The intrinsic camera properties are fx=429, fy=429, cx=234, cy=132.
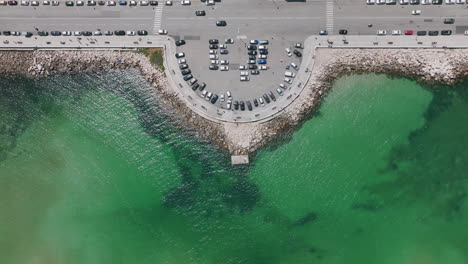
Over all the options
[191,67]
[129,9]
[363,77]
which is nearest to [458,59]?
[363,77]

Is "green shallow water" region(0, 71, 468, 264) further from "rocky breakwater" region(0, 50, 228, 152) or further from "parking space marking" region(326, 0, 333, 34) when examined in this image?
"parking space marking" region(326, 0, 333, 34)

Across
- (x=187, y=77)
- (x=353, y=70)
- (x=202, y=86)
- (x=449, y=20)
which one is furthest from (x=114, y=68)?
(x=449, y=20)

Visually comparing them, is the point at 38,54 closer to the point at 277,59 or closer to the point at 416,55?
the point at 277,59

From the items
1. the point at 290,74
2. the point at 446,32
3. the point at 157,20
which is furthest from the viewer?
the point at 157,20

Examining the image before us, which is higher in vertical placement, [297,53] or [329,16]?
[329,16]

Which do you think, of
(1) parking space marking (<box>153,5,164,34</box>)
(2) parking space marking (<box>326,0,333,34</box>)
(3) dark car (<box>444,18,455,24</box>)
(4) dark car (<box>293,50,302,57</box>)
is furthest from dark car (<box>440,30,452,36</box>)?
(1) parking space marking (<box>153,5,164,34</box>)

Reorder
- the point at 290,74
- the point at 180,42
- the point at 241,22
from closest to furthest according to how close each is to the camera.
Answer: the point at 290,74, the point at 241,22, the point at 180,42

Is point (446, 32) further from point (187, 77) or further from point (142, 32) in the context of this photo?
point (142, 32)
